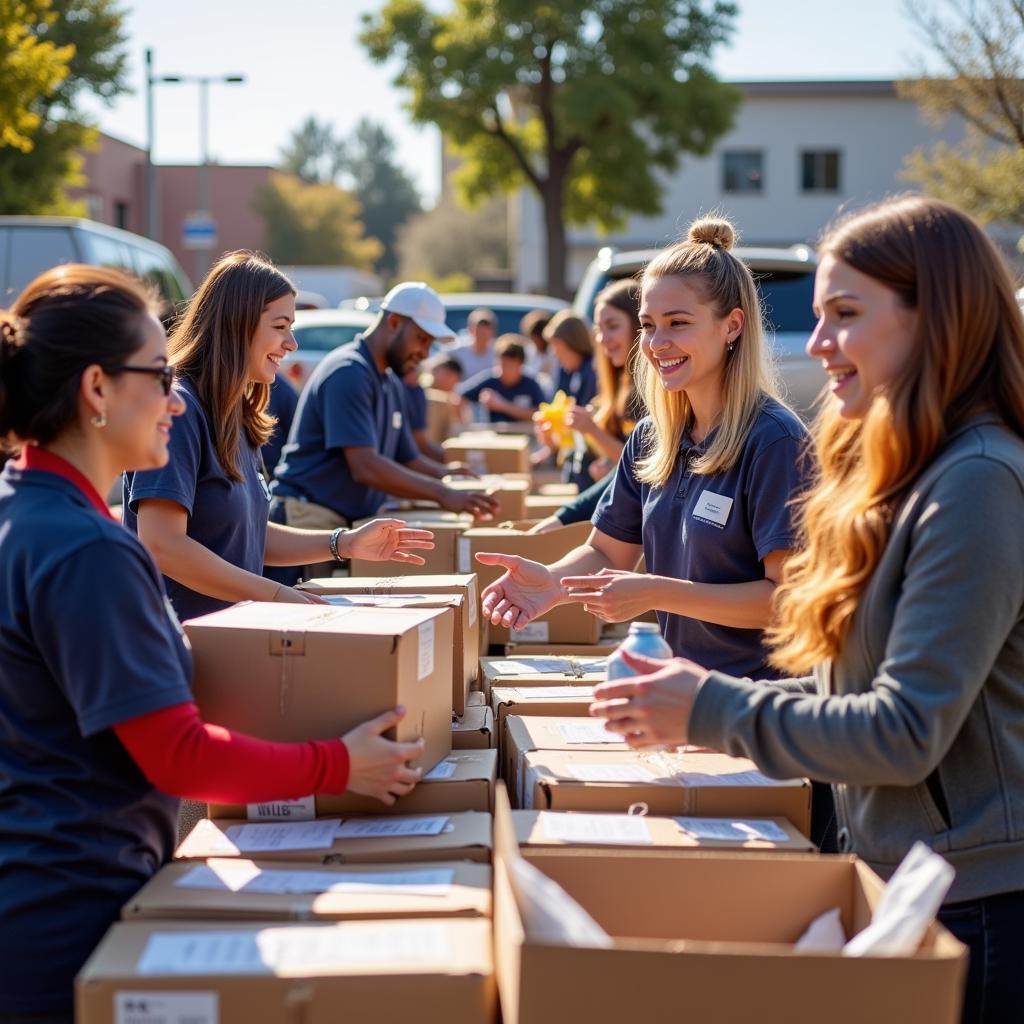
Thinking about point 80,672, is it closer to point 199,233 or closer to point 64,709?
point 64,709

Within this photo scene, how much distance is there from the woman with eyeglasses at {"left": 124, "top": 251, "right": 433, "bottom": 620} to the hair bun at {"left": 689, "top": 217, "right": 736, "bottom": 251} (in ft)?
3.55

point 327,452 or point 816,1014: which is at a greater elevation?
point 327,452

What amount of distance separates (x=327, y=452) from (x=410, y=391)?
2476mm

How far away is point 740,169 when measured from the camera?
1613 inches

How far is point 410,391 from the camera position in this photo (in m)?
7.79

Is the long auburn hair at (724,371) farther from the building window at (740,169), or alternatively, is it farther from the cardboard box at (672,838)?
the building window at (740,169)

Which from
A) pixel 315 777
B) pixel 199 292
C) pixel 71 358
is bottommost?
pixel 315 777

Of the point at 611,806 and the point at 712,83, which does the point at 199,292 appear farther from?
the point at 712,83

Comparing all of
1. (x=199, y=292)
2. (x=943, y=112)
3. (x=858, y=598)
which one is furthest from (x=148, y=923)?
(x=943, y=112)

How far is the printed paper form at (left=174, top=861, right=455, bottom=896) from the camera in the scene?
6.61ft

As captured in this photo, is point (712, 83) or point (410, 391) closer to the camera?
point (410, 391)

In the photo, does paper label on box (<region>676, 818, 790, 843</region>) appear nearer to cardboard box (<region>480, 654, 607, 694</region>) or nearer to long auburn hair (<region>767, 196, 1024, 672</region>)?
long auburn hair (<region>767, 196, 1024, 672</region>)

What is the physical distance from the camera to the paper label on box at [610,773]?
2.39 m

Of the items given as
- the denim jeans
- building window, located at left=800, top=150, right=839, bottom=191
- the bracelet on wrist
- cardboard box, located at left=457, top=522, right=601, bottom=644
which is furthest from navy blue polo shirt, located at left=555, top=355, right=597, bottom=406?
building window, located at left=800, top=150, right=839, bottom=191
